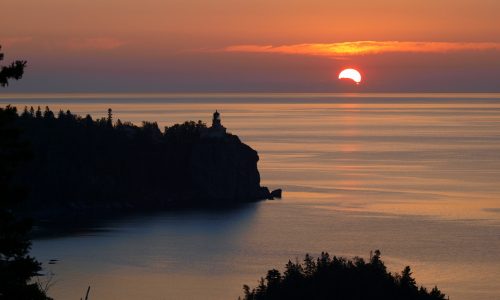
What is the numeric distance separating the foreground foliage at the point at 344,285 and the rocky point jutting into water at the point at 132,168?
66.0 metres

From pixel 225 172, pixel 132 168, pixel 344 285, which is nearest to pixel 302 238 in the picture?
pixel 225 172

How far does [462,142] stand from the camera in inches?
7662

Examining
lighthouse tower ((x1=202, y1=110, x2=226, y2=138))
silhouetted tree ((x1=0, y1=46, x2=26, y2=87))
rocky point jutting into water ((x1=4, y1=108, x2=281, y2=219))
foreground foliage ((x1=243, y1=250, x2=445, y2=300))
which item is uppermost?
lighthouse tower ((x1=202, y1=110, x2=226, y2=138))

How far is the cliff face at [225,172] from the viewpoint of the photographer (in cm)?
11500

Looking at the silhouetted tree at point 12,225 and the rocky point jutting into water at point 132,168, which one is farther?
the rocky point jutting into water at point 132,168

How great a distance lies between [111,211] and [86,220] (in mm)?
8599

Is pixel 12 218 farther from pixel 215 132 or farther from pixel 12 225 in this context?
pixel 215 132

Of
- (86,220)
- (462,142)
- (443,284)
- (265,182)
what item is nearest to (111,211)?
(86,220)

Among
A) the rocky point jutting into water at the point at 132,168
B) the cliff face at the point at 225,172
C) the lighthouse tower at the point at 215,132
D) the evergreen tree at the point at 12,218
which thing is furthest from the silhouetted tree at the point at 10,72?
the lighthouse tower at the point at 215,132

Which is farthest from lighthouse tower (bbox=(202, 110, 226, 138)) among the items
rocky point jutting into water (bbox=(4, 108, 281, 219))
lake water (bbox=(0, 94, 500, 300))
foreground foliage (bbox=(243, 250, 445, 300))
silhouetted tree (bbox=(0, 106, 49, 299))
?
silhouetted tree (bbox=(0, 106, 49, 299))

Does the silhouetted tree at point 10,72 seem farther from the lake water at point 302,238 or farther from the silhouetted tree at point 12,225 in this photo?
the lake water at point 302,238

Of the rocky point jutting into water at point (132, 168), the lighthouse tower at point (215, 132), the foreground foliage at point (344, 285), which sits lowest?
the foreground foliage at point (344, 285)

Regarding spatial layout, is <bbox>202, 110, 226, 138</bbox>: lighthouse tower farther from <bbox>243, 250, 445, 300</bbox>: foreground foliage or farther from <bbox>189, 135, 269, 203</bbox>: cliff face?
<bbox>243, 250, 445, 300</bbox>: foreground foliage

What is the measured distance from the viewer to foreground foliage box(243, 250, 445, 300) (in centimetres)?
4191
